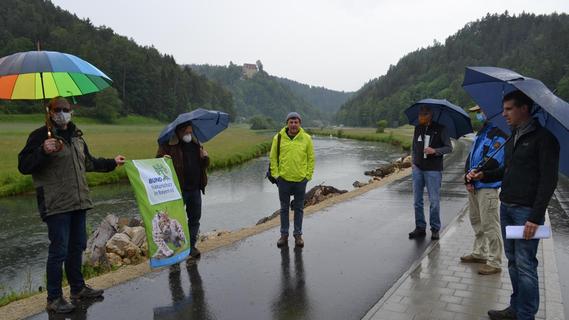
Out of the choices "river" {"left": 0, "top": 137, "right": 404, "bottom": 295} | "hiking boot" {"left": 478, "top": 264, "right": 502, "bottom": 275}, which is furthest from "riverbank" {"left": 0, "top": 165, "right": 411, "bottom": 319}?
"hiking boot" {"left": 478, "top": 264, "right": 502, "bottom": 275}

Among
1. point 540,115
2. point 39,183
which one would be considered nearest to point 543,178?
point 540,115

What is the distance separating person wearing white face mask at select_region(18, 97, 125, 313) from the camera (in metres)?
4.25

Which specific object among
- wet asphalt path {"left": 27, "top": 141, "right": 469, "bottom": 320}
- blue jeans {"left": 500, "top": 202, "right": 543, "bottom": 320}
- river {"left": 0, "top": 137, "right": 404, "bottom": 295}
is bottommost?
river {"left": 0, "top": 137, "right": 404, "bottom": 295}

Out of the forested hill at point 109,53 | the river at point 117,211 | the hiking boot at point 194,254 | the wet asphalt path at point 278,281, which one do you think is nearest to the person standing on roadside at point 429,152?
the wet asphalt path at point 278,281

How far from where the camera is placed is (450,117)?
7266 millimetres

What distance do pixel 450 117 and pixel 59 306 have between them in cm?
622

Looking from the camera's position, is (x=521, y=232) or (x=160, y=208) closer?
(x=521, y=232)

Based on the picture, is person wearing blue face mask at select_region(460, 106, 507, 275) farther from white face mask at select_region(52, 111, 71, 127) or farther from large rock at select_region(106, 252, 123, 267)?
large rock at select_region(106, 252, 123, 267)

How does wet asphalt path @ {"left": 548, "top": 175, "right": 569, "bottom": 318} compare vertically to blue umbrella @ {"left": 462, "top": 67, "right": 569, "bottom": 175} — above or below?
below

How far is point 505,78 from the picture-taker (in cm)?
386

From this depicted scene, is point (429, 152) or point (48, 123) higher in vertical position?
point (48, 123)

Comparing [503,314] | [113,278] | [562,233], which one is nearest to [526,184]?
[503,314]

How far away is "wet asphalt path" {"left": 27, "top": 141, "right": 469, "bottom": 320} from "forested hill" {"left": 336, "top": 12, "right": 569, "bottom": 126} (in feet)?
328

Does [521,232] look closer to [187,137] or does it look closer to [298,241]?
[298,241]
